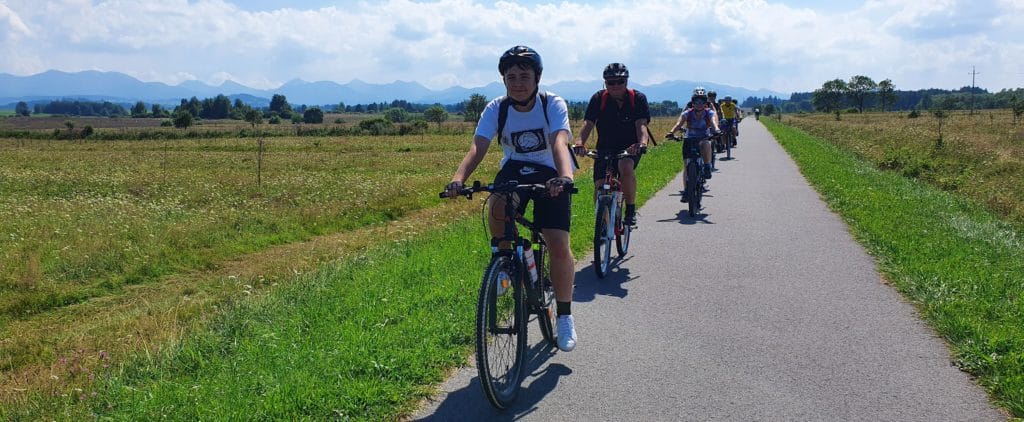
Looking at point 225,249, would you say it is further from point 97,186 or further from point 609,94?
point 97,186

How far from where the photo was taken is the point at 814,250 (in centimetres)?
787

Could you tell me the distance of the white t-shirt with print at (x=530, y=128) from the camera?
4172 millimetres

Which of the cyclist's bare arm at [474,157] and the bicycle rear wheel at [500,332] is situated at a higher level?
the cyclist's bare arm at [474,157]

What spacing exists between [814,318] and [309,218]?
9.68 metres

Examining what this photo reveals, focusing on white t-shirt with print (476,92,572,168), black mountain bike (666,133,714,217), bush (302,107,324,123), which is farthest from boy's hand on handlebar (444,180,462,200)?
bush (302,107,324,123)

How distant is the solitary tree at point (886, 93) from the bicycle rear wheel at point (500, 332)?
139 metres

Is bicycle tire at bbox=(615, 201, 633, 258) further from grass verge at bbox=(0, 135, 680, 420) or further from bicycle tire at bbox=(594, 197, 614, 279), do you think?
grass verge at bbox=(0, 135, 680, 420)

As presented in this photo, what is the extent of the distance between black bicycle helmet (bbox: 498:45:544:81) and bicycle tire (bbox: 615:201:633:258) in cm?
332

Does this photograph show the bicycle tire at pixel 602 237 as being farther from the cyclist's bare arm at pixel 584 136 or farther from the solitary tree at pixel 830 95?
the solitary tree at pixel 830 95

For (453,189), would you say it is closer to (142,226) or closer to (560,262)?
(560,262)

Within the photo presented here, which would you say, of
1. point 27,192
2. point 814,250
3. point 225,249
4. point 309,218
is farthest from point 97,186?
point 814,250

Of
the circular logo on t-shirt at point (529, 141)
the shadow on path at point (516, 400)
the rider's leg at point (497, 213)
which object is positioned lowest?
the shadow on path at point (516, 400)

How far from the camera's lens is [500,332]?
12.2ft

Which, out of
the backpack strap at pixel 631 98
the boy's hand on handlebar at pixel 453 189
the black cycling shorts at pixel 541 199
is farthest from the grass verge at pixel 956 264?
the boy's hand on handlebar at pixel 453 189
